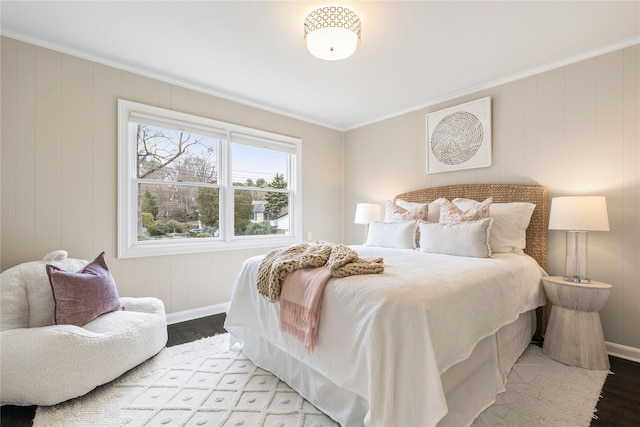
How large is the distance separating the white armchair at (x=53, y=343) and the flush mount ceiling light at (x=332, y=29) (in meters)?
2.36

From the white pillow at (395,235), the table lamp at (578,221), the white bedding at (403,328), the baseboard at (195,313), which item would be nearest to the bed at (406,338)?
the white bedding at (403,328)

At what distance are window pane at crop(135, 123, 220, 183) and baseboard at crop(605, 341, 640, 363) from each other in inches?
161

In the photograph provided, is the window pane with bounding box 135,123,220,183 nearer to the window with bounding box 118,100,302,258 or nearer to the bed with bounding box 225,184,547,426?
the window with bounding box 118,100,302,258

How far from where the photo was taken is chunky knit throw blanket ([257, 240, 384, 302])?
65.9 inches

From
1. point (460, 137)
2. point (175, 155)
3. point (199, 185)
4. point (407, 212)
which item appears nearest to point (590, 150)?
point (460, 137)

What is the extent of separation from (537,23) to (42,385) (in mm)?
3950

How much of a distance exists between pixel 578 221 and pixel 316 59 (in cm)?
248

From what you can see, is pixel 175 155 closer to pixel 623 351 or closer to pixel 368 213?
pixel 368 213

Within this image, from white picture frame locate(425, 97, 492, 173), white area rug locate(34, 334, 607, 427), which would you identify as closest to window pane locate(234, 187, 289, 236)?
white area rug locate(34, 334, 607, 427)

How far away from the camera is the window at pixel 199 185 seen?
113 inches

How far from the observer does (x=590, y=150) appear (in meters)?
2.50

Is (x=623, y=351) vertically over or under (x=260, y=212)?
under

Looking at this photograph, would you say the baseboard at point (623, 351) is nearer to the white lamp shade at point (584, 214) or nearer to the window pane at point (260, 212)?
the white lamp shade at point (584, 214)

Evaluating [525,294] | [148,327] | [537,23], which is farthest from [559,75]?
[148,327]
